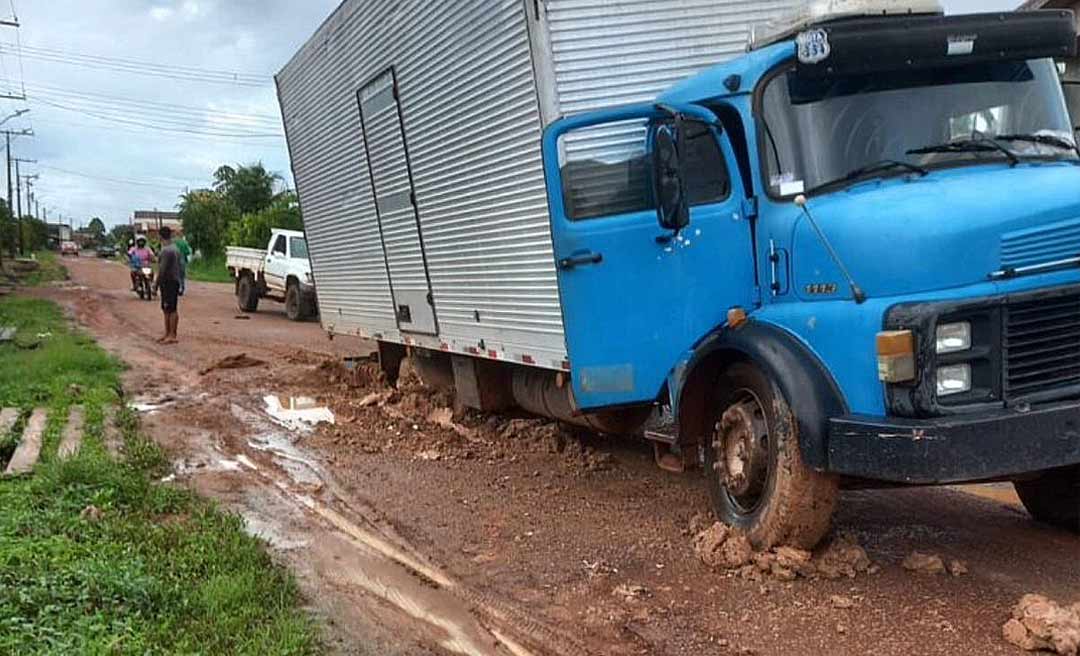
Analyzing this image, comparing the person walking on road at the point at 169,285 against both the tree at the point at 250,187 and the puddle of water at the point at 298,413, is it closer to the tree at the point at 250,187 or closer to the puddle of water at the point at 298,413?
the puddle of water at the point at 298,413

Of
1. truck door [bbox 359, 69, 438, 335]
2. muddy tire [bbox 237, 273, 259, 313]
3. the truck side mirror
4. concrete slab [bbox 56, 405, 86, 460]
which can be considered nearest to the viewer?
the truck side mirror

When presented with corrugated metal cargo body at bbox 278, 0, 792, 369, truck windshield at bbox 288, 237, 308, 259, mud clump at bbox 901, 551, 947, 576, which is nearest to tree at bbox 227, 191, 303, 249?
truck windshield at bbox 288, 237, 308, 259

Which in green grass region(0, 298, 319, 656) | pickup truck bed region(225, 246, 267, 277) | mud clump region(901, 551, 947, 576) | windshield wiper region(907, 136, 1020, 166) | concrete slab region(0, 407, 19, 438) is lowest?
mud clump region(901, 551, 947, 576)

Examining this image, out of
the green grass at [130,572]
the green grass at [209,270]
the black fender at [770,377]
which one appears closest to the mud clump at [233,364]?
the green grass at [130,572]

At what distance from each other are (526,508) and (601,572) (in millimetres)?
1378

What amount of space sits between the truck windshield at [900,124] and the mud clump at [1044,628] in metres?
2.02

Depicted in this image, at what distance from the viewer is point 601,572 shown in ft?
16.7

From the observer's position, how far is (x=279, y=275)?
Result: 22.2 metres

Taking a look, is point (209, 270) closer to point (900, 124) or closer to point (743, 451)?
point (743, 451)

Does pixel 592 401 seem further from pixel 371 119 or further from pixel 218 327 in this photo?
pixel 218 327

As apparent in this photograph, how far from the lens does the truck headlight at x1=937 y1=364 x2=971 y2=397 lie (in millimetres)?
4207

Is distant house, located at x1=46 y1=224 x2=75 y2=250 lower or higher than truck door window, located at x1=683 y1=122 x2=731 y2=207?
higher

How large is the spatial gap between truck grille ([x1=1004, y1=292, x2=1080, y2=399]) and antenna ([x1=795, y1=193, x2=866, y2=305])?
59 cm

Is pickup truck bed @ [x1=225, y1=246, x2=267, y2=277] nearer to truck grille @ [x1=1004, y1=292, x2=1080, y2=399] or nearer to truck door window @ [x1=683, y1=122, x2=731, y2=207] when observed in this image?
truck door window @ [x1=683, y1=122, x2=731, y2=207]
